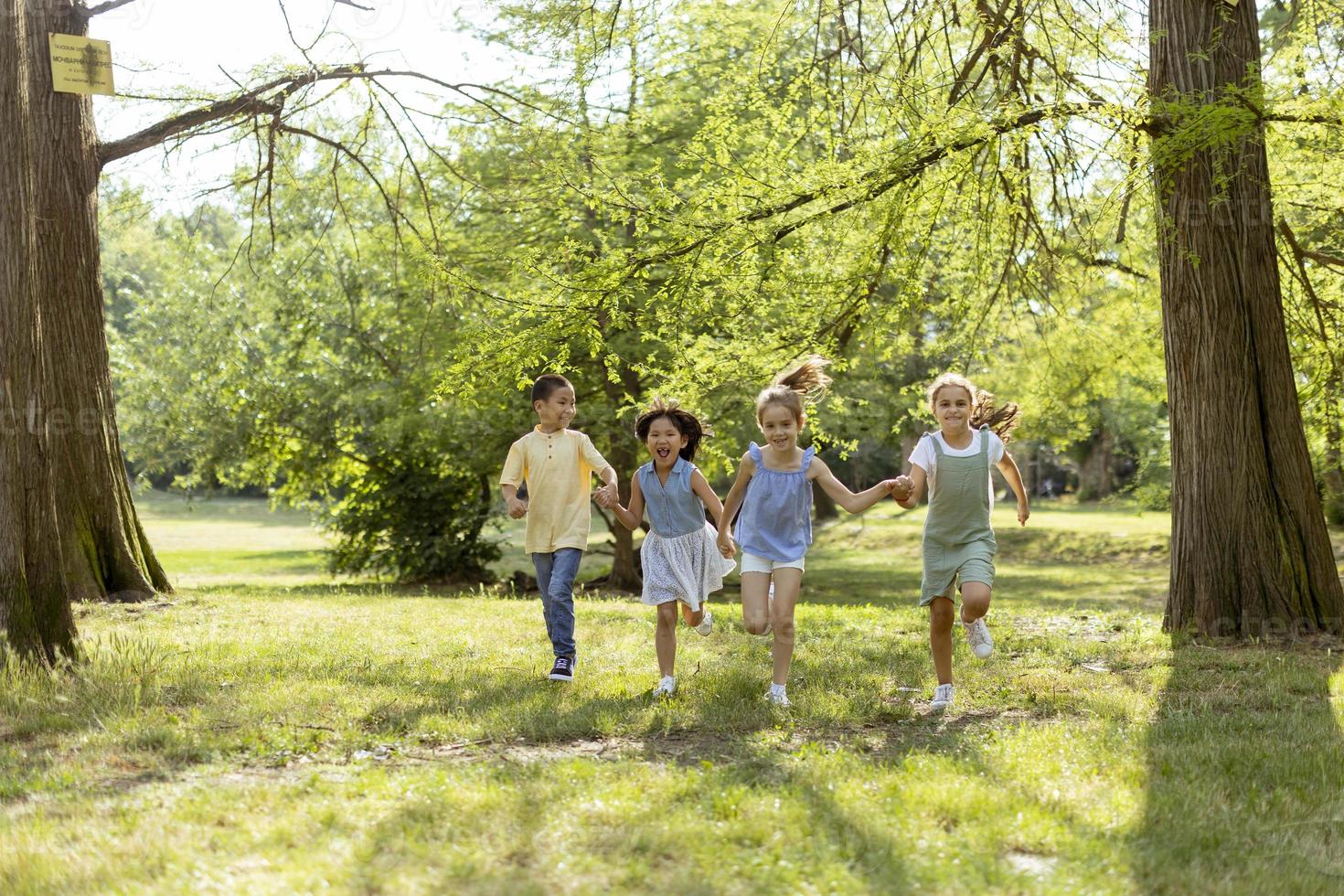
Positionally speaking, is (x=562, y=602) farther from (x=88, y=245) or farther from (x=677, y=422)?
(x=88, y=245)

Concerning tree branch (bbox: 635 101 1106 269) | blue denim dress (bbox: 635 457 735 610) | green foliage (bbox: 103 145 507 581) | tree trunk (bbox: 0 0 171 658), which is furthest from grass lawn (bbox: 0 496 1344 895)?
green foliage (bbox: 103 145 507 581)


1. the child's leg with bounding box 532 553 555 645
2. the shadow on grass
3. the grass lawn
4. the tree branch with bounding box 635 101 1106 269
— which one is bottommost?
the shadow on grass

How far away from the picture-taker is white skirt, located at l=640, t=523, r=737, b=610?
6.79m

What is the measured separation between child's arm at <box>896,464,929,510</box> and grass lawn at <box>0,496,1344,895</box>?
1.09 meters

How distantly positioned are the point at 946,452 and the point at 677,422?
58.8 inches

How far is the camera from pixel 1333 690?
698 cm

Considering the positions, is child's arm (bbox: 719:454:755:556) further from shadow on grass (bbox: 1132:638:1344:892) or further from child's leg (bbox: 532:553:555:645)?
shadow on grass (bbox: 1132:638:1344:892)

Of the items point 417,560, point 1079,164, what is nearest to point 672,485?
point 1079,164

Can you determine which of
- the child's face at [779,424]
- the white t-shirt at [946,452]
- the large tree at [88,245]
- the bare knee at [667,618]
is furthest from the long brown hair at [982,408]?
the large tree at [88,245]

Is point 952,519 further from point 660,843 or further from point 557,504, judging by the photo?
point 660,843

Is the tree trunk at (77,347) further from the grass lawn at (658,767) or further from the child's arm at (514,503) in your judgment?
the child's arm at (514,503)

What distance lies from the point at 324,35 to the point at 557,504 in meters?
6.25

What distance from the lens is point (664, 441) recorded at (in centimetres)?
680

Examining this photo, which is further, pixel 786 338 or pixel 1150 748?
pixel 786 338
